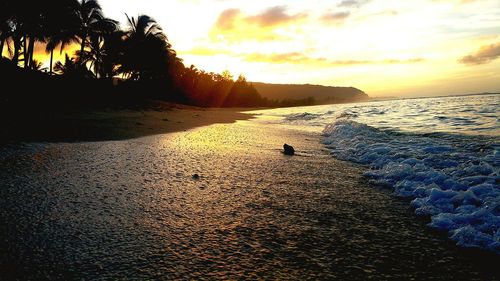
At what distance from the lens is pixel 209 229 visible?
103 inches

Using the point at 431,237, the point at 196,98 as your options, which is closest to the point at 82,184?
the point at 431,237

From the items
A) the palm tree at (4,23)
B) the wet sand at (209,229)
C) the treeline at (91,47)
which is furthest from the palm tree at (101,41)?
the wet sand at (209,229)

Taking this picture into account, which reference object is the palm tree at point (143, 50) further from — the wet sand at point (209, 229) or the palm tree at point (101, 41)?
the wet sand at point (209, 229)

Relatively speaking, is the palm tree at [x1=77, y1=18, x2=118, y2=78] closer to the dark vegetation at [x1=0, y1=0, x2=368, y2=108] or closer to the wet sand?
the dark vegetation at [x1=0, y1=0, x2=368, y2=108]

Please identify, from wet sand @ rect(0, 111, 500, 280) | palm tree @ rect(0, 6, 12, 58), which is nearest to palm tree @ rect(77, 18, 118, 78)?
palm tree @ rect(0, 6, 12, 58)

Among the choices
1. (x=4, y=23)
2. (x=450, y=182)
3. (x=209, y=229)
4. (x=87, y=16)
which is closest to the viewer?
(x=209, y=229)

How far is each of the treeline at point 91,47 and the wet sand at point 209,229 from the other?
55.7ft

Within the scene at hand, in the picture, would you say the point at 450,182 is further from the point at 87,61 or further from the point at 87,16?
the point at 87,61

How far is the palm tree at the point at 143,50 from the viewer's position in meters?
36.4

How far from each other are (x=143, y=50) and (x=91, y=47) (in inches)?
251

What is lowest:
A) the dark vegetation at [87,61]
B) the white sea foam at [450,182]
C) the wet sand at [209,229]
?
the wet sand at [209,229]

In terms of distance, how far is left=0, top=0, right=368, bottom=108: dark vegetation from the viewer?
1967 cm

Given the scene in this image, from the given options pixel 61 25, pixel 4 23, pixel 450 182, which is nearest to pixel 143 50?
pixel 61 25

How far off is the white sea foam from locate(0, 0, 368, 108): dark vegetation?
568 inches
